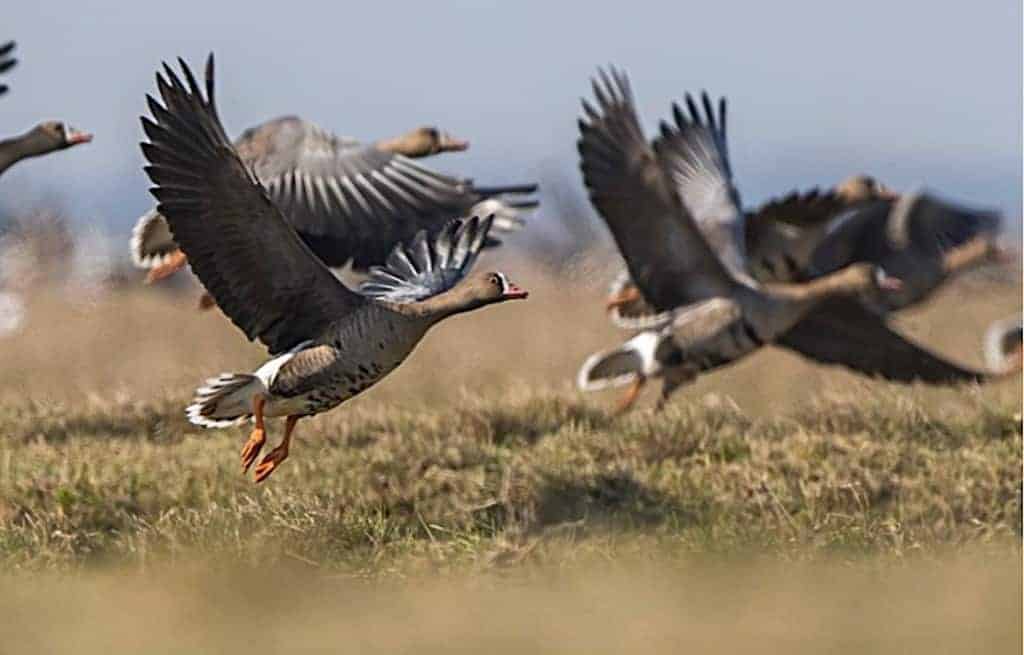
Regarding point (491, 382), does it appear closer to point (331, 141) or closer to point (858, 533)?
point (331, 141)

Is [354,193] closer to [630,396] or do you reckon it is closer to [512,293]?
[630,396]

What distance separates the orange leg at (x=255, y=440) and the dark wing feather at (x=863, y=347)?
394cm

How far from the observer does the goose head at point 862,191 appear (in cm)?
1243

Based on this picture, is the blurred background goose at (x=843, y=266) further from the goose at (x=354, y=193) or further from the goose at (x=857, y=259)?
the goose at (x=354, y=193)

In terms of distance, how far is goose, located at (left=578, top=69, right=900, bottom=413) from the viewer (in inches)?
373

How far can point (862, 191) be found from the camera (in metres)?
12.6

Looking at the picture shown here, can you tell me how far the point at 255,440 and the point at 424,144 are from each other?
4.21 m

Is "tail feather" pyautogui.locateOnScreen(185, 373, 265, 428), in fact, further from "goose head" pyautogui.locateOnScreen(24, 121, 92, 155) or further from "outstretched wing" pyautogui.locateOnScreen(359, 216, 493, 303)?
"goose head" pyautogui.locateOnScreen(24, 121, 92, 155)

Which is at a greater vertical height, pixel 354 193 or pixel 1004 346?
pixel 354 193

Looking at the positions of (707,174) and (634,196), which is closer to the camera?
(634,196)

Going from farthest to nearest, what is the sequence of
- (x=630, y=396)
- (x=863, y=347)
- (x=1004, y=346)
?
(x=1004, y=346)
(x=863, y=347)
(x=630, y=396)

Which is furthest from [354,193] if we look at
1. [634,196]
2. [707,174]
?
[707,174]

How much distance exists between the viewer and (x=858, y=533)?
6.81m

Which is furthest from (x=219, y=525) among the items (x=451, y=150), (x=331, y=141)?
(x=451, y=150)
